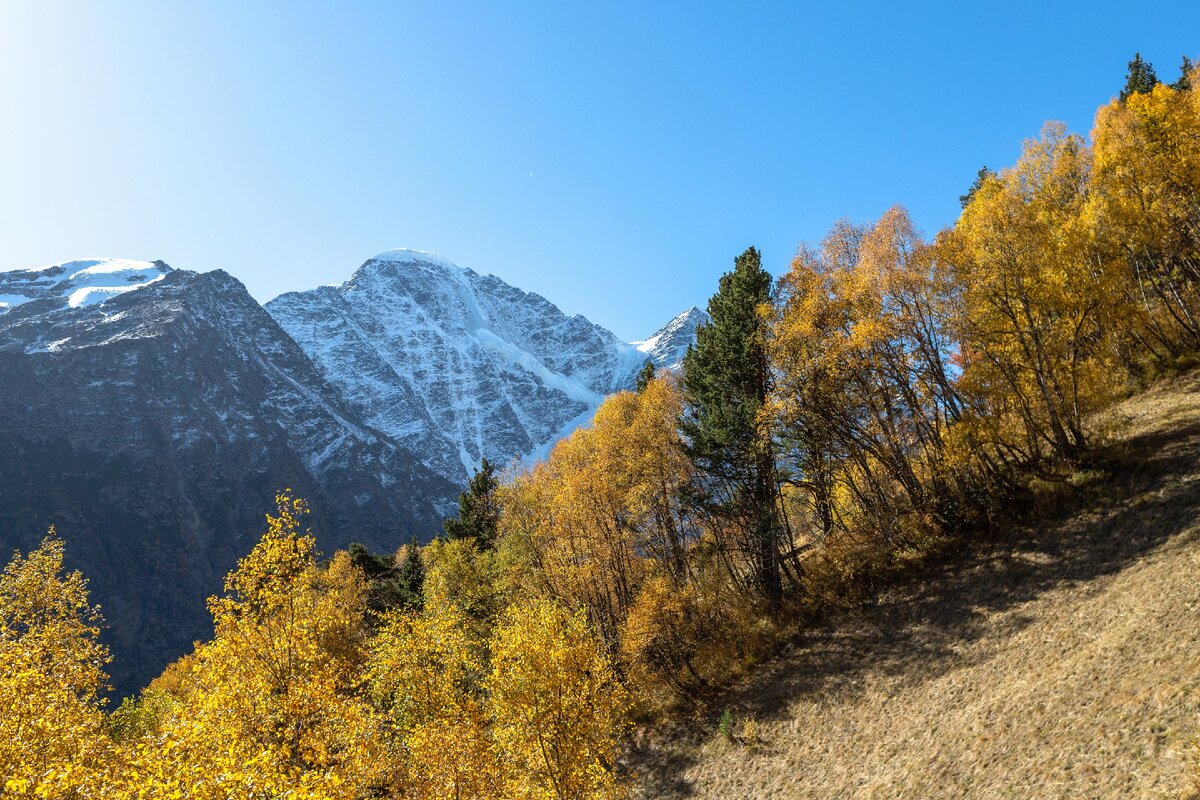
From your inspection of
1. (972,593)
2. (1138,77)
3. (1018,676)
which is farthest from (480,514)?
(1138,77)

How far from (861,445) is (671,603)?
1138cm

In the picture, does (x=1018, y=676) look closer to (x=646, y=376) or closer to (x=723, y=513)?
(x=723, y=513)

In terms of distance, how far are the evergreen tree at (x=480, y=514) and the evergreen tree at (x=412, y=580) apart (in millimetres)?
5254

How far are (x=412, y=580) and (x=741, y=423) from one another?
39.1m

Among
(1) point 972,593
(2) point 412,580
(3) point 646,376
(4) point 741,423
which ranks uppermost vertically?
(3) point 646,376

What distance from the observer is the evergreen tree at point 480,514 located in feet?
163

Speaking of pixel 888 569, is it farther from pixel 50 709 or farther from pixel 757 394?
pixel 50 709

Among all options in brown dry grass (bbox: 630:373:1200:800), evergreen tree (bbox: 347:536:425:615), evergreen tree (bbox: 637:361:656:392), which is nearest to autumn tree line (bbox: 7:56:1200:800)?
brown dry grass (bbox: 630:373:1200:800)

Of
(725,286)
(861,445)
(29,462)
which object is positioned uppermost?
(29,462)

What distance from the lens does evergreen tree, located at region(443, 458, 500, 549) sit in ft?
163

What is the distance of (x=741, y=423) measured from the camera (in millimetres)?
26109

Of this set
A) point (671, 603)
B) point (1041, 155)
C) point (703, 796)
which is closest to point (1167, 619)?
point (703, 796)

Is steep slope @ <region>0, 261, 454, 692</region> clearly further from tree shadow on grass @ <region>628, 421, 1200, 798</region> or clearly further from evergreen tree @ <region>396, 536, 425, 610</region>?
tree shadow on grass @ <region>628, 421, 1200, 798</region>

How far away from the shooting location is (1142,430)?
23.3m
